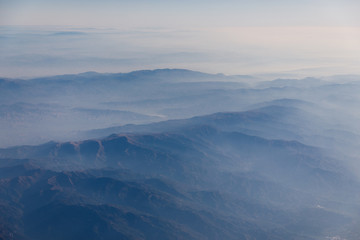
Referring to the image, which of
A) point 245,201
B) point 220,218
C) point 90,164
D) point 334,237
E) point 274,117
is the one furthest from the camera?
point 274,117

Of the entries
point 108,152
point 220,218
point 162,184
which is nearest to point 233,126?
point 108,152

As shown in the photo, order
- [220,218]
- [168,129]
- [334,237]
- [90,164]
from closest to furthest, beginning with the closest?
[334,237] → [220,218] → [90,164] → [168,129]

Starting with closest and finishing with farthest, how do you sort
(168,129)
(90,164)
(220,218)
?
(220,218)
(90,164)
(168,129)

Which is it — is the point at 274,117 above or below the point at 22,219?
above

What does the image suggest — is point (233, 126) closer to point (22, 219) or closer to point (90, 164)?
point (90, 164)

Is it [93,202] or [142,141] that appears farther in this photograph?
[142,141]

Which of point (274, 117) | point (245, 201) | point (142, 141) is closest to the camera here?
point (245, 201)

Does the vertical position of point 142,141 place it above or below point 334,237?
above

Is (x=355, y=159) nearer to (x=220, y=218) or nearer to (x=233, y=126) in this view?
(x=233, y=126)

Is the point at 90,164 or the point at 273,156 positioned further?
the point at 273,156

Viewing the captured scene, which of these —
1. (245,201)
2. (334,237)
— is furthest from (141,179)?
(334,237)
